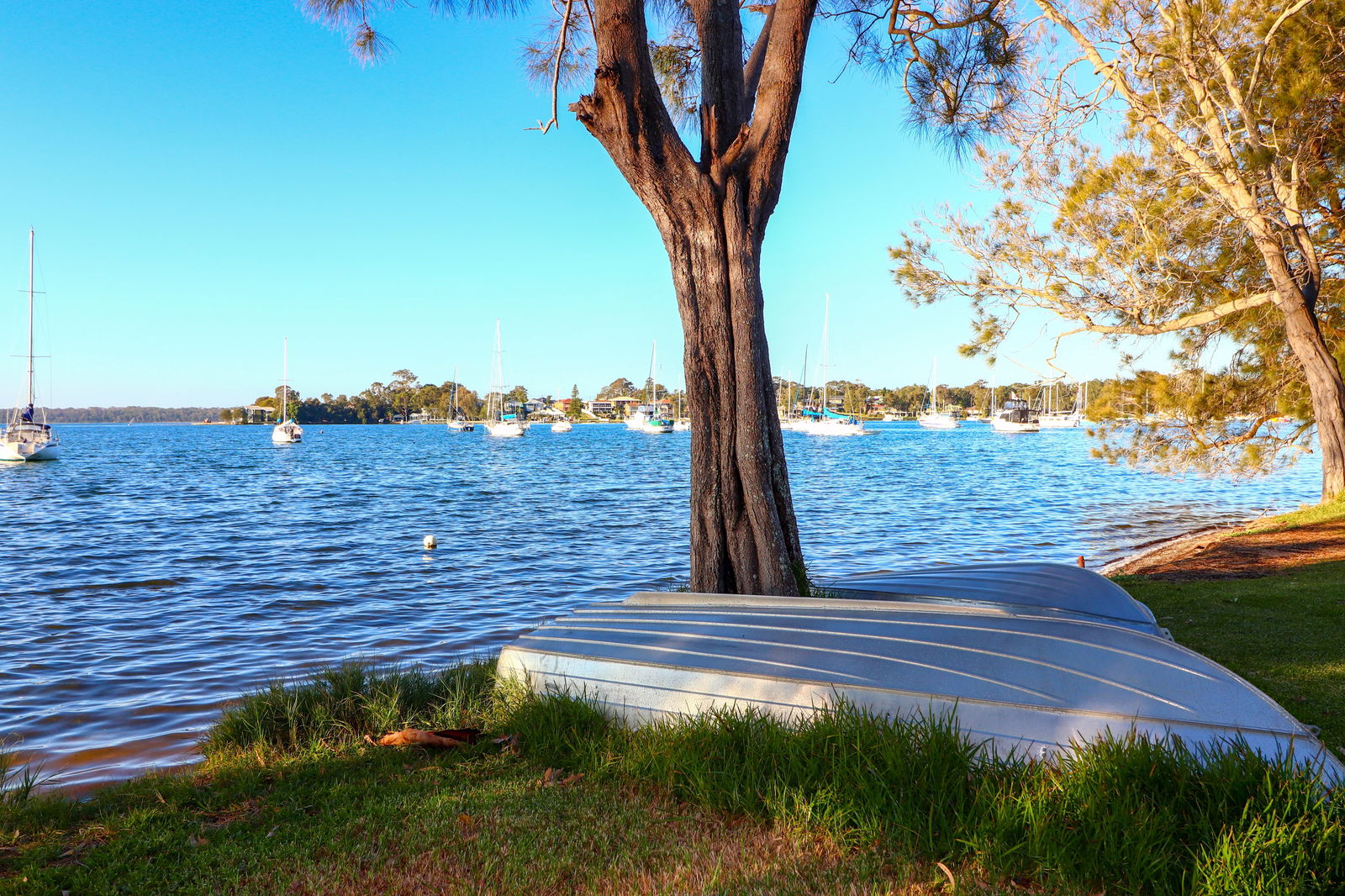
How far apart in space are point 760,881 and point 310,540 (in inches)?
598

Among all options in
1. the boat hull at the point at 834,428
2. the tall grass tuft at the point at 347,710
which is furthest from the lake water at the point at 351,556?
the boat hull at the point at 834,428

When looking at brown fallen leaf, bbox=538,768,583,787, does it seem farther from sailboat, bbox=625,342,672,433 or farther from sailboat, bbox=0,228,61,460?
sailboat, bbox=625,342,672,433

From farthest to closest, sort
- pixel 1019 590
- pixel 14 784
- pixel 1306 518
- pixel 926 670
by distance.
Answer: pixel 1306 518 < pixel 1019 590 < pixel 14 784 < pixel 926 670

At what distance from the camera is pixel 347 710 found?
4297mm

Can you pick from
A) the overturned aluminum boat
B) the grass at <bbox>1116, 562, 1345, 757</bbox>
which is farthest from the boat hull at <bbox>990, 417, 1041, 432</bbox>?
the overturned aluminum boat

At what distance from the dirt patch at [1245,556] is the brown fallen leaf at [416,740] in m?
7.07

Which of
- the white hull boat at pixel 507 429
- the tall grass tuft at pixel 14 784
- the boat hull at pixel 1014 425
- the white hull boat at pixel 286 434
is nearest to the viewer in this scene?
the tall grass tuft at pixel 14 784

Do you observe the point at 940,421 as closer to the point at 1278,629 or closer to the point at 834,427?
the point at 834,427

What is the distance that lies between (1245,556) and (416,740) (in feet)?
28.9

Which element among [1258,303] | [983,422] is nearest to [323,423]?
[983,422]

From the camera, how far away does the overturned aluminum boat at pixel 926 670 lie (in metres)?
2.89

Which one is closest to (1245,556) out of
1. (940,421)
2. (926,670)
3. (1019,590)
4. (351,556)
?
(1019,590)

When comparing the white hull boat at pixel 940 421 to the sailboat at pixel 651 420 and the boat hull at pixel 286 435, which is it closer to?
the sailboat at pixel 651 420

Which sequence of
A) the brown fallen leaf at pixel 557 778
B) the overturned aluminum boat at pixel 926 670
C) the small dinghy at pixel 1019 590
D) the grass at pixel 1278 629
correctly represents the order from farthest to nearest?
the small dinghy at pixel 1019 590, the grass at pixel 1278 629, the brown fallen leaf at pixel 557 778, the overturned aluminum boat at pixel 926 670
